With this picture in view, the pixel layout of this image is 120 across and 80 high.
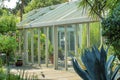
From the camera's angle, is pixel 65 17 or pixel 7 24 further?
pixel 7 24

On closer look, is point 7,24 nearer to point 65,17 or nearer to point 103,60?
point 65,17

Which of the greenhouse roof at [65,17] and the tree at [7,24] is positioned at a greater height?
the greenhouse roof at [65,17]

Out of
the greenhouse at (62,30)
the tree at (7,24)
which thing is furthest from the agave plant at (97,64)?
the tree at (7,24)

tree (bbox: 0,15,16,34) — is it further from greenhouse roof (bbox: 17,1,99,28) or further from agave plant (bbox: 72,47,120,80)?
agave plant (bbox: 72,47,120,80)

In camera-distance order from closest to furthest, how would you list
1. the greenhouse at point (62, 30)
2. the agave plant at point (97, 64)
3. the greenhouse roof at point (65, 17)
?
the agave plant at point (97, 64) < the greenhouse roof at point (65, 17) < the greenhouse at point (62, 30)

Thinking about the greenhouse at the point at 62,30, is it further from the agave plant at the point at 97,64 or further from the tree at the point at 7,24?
the agave plant at the point at 97,64

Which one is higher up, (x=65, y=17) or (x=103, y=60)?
(x=65, y=17)

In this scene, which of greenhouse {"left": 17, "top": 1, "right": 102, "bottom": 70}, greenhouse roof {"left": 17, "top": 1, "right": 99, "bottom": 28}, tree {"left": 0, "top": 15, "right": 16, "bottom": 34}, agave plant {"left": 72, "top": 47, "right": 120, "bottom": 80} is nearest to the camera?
agave plant {"left": 72, "top": 47, "right": 120, "bottom": 80}

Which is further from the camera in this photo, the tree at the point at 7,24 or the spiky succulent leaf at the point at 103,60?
the tree at the point at 7,24

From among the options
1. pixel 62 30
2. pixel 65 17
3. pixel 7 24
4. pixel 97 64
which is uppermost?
pixel 65 17


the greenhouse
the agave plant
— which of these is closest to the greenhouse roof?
the greenhouse

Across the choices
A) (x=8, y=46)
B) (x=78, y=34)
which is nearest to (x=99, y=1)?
(x=78, y=34)

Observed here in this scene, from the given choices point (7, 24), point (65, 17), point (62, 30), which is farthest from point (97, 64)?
point (7, 24)

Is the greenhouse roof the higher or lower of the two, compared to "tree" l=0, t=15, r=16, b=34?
higher
